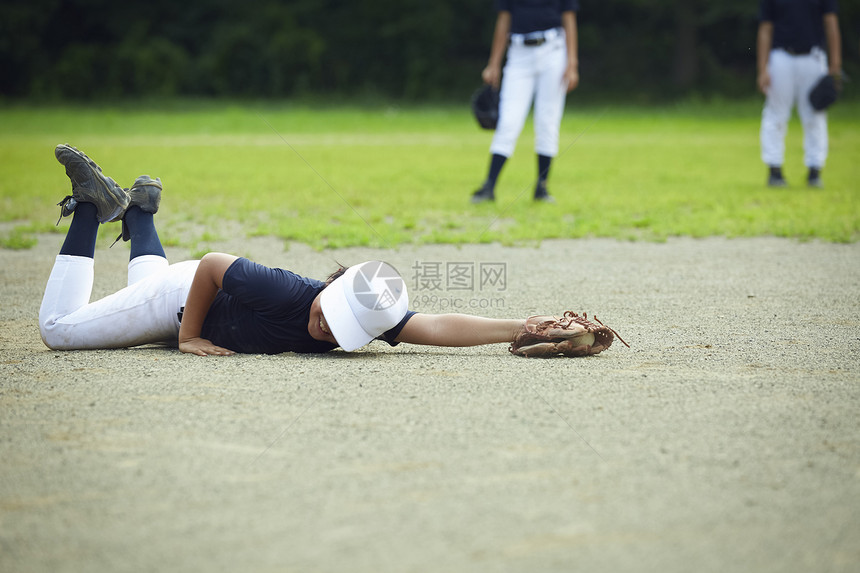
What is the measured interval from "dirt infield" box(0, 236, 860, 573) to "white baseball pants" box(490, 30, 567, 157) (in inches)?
185

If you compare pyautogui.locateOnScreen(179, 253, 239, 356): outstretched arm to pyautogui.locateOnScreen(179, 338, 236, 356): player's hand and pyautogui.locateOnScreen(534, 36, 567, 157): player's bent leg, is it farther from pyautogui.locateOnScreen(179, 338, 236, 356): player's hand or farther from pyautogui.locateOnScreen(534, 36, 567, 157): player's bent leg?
pyautogui.locateOnScreen(534, 36, 567, 157): player's bent leg

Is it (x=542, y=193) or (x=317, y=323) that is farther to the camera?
(x=542, y=193)

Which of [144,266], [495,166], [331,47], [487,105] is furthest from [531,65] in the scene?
[331,47]

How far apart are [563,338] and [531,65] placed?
5785 mm

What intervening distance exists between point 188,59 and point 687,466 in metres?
38.4

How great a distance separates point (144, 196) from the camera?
4688 millimetres

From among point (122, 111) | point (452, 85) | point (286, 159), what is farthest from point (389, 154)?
point (452, 85)

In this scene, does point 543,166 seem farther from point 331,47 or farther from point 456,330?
point 331,47

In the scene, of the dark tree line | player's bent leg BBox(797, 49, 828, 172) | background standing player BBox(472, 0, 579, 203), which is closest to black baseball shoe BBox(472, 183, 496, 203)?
background standing player BBox(472, 0, 579, 203)

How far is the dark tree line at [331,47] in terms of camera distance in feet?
117

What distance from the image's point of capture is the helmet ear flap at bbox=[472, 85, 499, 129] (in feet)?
31.8

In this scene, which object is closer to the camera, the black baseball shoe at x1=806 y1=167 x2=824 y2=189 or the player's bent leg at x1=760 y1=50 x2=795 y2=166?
the player's bent leg at x1=760 y1=50 x2=795 y2=166

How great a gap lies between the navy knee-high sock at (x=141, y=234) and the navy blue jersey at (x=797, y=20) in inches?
319

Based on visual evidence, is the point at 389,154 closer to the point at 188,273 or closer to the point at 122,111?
the point at 188,273
